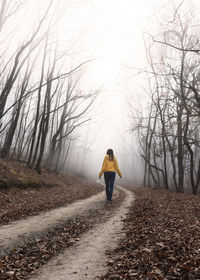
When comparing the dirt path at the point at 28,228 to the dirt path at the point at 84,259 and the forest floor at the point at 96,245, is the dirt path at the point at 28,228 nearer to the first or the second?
the forest floor at the point at 96,245

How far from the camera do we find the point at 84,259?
440 centimetres

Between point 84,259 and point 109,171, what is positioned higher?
point 109,171

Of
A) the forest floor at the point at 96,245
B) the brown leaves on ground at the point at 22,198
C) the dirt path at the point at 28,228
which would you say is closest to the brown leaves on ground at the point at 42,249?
the forest floor at the point at 96,245

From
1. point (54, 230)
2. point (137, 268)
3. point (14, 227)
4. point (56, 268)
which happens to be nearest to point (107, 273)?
point (137, 268)

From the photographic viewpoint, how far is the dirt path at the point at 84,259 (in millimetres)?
3756

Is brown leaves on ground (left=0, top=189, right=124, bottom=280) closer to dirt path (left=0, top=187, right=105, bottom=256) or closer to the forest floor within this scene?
the forest floor

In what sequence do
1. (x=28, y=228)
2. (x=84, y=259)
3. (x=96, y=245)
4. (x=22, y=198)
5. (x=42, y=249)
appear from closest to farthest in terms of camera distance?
(x=84, y=259) < (x=42, y=249) < (x=96, y=245) < (x=28, y=228) < (x=22, y=198)

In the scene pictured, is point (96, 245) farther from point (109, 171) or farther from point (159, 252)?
point (109, 171)

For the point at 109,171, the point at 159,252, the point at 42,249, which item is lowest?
the point at 42,249

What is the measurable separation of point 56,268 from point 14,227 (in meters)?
2.63

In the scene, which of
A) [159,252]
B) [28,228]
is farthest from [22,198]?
[159,252]

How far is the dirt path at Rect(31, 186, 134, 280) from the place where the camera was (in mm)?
3756

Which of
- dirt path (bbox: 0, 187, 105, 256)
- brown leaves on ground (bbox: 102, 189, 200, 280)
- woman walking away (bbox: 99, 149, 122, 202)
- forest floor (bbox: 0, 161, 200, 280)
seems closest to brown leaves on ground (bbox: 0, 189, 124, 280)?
forest floor (bbox: 0, 161, 200, 280)

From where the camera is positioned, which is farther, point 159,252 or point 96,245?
point 96,245
